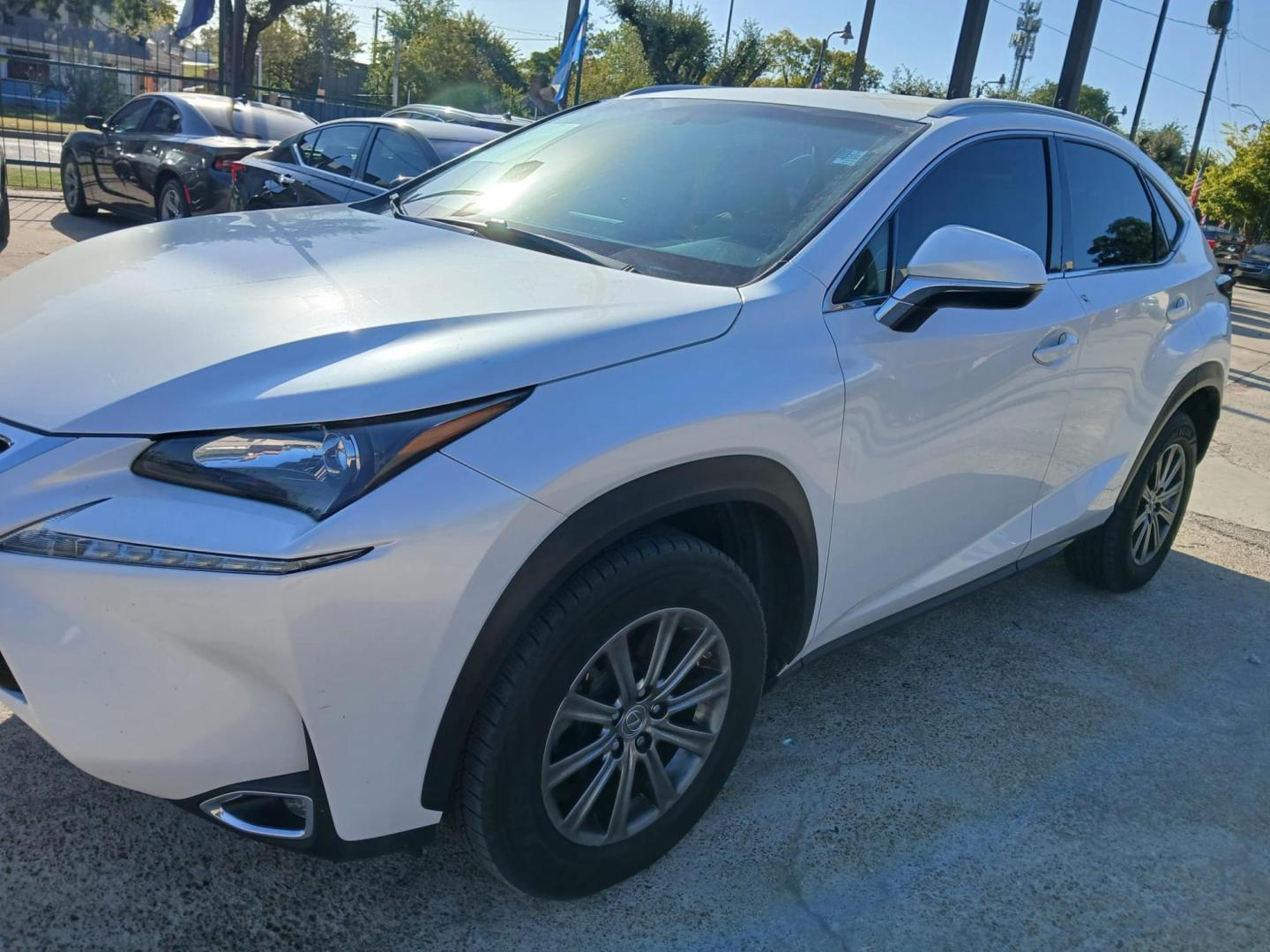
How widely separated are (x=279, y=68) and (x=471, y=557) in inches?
2667

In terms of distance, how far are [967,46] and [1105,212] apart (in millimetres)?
9873

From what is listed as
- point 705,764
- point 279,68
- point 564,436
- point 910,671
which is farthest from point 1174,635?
point 279,68

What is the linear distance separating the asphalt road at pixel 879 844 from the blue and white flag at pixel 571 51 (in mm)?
14285

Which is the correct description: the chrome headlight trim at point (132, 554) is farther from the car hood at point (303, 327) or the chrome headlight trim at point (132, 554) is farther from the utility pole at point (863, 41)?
the utility pole at point (863, 41)

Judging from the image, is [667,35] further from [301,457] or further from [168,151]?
[301,457]

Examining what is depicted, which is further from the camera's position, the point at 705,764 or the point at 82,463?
the point at 705,764

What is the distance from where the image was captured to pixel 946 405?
2.73 meters

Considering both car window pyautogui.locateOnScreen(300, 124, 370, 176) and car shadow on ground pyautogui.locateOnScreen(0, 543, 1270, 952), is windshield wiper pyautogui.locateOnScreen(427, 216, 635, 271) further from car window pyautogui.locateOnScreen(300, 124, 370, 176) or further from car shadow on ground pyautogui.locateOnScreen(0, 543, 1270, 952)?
car window pyautogui.locateOnScreen(300, 124, 370, 176)

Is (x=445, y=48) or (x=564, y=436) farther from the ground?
(x=445, y=48)

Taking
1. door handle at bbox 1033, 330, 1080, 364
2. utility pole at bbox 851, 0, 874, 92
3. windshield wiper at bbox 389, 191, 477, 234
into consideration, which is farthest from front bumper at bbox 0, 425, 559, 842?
utility pole at bbox 851, 0, 874, 92

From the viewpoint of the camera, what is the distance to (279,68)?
61.8m

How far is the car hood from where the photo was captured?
1838 millimetres

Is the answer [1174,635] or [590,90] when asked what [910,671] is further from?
[590,90]

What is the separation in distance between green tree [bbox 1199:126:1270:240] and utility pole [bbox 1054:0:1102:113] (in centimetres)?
3009
